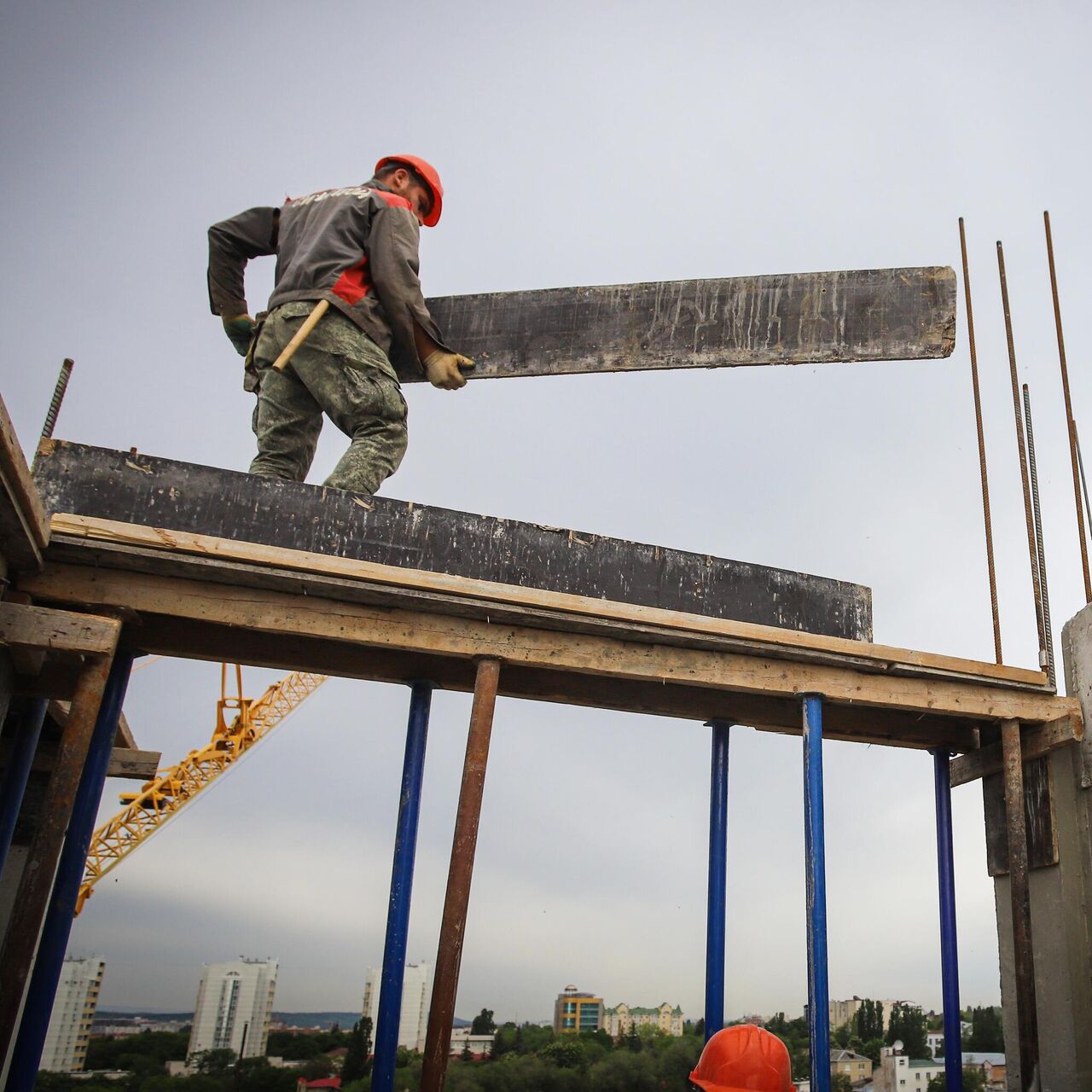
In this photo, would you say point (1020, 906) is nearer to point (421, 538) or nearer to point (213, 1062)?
point (421, 538)

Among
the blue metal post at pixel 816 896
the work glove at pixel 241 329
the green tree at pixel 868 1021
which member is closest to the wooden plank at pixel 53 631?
the work glove at pixel 241 329

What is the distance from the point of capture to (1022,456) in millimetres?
5957

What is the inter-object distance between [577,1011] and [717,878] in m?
2.33

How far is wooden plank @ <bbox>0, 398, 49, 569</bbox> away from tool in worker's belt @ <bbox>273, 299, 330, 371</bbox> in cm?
152

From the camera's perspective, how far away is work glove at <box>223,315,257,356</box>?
5848mm

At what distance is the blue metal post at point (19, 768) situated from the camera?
4.61 meters

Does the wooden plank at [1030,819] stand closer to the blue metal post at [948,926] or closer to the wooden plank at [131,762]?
the blue metal post at [948,926]

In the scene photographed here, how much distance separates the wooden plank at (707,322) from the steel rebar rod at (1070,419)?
127cm

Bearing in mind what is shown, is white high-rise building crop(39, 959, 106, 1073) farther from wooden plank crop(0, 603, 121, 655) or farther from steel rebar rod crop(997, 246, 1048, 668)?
steel rebar rod crop(997, 246, 1048, 668)

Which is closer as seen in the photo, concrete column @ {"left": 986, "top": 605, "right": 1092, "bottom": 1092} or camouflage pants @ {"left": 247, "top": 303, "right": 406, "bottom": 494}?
concrete column @ {"left": 986, "top": 605, "right": 1092, "bottom": 1092}

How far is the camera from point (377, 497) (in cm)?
466

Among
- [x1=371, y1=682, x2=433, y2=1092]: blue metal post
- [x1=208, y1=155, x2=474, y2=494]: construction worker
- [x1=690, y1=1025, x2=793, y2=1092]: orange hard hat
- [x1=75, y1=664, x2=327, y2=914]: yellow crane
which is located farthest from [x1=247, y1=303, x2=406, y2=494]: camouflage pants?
[x1=75, y1=664, x2=327, y2=914]: yellow crane

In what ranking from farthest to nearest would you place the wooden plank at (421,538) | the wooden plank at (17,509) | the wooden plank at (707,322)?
1. the wooden plank at (707,322)
2. the wooden plank at (421,538)
3. the wooden plank at (17,509)

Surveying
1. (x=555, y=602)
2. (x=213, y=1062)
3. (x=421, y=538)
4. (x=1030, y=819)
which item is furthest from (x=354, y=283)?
(x=213, y=1062)
